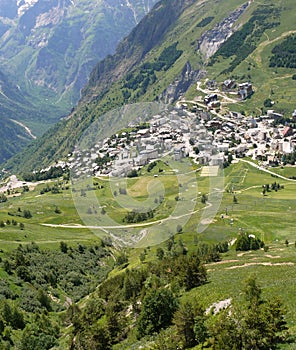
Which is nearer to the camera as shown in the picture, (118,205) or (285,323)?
(285,323)

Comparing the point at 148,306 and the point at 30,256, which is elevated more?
the point at 148,306

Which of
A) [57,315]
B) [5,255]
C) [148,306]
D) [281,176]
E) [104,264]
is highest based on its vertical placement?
[148,306]

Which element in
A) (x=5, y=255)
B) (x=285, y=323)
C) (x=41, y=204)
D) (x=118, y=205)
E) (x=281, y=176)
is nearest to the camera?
(x=285, y=323)

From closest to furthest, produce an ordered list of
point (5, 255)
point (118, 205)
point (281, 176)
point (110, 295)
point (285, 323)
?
1. point (285, 323)
2. point (110, 295)
3. point (5, 255)
4. point (118, 205)
5. point (281, 176)

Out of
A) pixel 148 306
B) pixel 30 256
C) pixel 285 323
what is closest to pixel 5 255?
pixel 30 256

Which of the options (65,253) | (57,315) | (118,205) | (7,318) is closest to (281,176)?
(118,205)

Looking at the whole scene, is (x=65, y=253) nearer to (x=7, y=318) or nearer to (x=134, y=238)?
(x=134, y=238)

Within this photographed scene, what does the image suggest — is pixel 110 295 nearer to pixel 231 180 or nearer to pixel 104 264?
pixel 104 264

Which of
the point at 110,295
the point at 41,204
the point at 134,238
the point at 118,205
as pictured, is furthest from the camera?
the point at 41,204

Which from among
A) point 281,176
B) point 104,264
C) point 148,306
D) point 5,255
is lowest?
point 281,176
